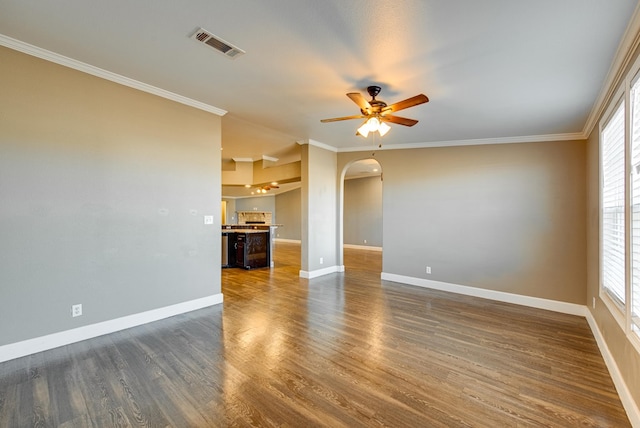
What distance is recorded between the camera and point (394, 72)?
2.74 metres

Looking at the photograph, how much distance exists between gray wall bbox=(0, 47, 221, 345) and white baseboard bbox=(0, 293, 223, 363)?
0.18 feet

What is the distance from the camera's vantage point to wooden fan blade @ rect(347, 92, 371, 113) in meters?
2.71

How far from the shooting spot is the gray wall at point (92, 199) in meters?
2.53

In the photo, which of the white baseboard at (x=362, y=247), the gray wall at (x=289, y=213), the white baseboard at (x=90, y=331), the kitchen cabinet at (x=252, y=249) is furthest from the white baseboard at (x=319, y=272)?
the gray wall at (x=289, y=213)

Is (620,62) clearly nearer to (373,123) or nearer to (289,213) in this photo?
(373,123)

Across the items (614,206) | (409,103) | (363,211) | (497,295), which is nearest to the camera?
(614,206)

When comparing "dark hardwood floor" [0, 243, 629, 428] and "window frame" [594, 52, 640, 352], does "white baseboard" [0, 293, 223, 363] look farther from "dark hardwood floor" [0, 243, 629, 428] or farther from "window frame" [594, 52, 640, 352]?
"window frame" [594, 52, 640, 352]

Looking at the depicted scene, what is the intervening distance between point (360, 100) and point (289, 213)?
36.2 ft

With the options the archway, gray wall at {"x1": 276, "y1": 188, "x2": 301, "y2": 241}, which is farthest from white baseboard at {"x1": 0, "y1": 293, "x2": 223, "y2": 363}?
gray wall at {"x1": 276, "y1": 188, "x2": 301, "y2": 241}

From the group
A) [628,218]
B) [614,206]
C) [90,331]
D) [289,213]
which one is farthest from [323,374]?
[289,213]

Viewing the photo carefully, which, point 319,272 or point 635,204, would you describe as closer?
point 635,204

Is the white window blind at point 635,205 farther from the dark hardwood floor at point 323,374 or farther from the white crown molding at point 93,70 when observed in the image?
the white crown molding at point 93,70

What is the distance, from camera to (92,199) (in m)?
2.95

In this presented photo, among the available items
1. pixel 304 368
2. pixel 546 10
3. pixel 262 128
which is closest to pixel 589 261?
pixel 546 10
